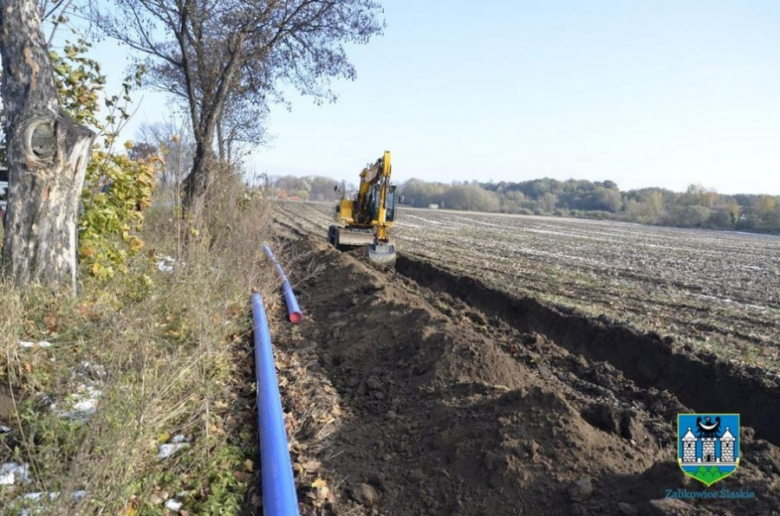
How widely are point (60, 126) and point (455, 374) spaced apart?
452 centimetres

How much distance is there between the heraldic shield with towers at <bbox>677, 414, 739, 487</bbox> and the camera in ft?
12.1

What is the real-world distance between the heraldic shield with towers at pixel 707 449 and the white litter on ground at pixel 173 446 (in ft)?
10.4

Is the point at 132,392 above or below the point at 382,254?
above

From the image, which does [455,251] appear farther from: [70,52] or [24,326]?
[24,326]

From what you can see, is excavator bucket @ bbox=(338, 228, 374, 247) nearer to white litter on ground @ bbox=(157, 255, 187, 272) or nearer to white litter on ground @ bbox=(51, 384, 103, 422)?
white litter on ground @ bbox=(157, 255, 187, 272)

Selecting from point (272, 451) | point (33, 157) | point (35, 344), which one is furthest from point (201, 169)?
point (272, 451)

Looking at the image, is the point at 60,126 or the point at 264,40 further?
the point at 264,40

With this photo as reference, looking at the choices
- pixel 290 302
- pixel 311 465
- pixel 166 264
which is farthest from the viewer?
pixel 290 302

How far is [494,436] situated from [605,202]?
100m

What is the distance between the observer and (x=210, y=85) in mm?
16094

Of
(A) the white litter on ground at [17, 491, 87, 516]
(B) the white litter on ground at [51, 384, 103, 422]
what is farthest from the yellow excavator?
(A) the white litter on ground at [17, 491, 87, 516]

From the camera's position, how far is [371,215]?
17.9m

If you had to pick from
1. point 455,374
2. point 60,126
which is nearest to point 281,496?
point 455,374

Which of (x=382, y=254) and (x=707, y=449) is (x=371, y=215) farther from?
(x=707, y=449)
